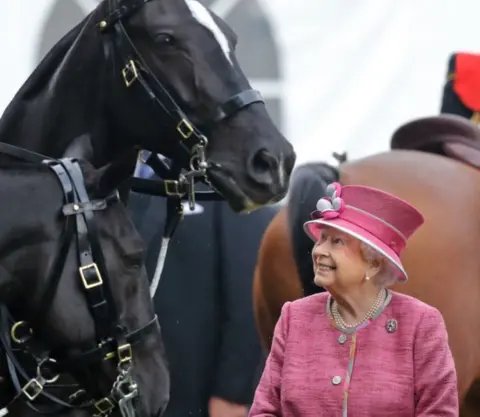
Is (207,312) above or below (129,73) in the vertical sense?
below

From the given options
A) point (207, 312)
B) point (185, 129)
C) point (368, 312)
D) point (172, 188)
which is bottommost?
point (207, 312)

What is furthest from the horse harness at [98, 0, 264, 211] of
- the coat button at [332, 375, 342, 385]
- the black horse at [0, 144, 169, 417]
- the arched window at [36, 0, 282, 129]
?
the arched window at [36, 0, 282, 129]

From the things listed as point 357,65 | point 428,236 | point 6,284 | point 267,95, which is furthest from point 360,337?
point 357,65

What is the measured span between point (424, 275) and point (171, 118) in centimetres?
98

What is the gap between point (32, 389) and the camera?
1877 mm

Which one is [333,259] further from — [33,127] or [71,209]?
[33,127]

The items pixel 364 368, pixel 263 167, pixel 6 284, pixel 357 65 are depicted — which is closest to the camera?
A: pixel 364 368

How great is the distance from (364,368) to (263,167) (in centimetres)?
46

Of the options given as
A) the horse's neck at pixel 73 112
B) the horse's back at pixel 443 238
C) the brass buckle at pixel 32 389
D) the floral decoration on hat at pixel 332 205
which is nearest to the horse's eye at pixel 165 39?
the horse's neck at pixel 73 112

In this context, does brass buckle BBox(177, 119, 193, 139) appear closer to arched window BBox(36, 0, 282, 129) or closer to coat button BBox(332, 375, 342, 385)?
coat button BBox(332, 375, 342, 385)

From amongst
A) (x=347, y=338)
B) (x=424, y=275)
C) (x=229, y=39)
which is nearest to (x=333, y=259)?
(x=347, y=338)

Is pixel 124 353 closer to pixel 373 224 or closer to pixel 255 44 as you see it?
pixel 373 224

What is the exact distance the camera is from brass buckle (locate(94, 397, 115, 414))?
1.90 metres

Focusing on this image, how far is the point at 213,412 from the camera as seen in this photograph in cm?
277
